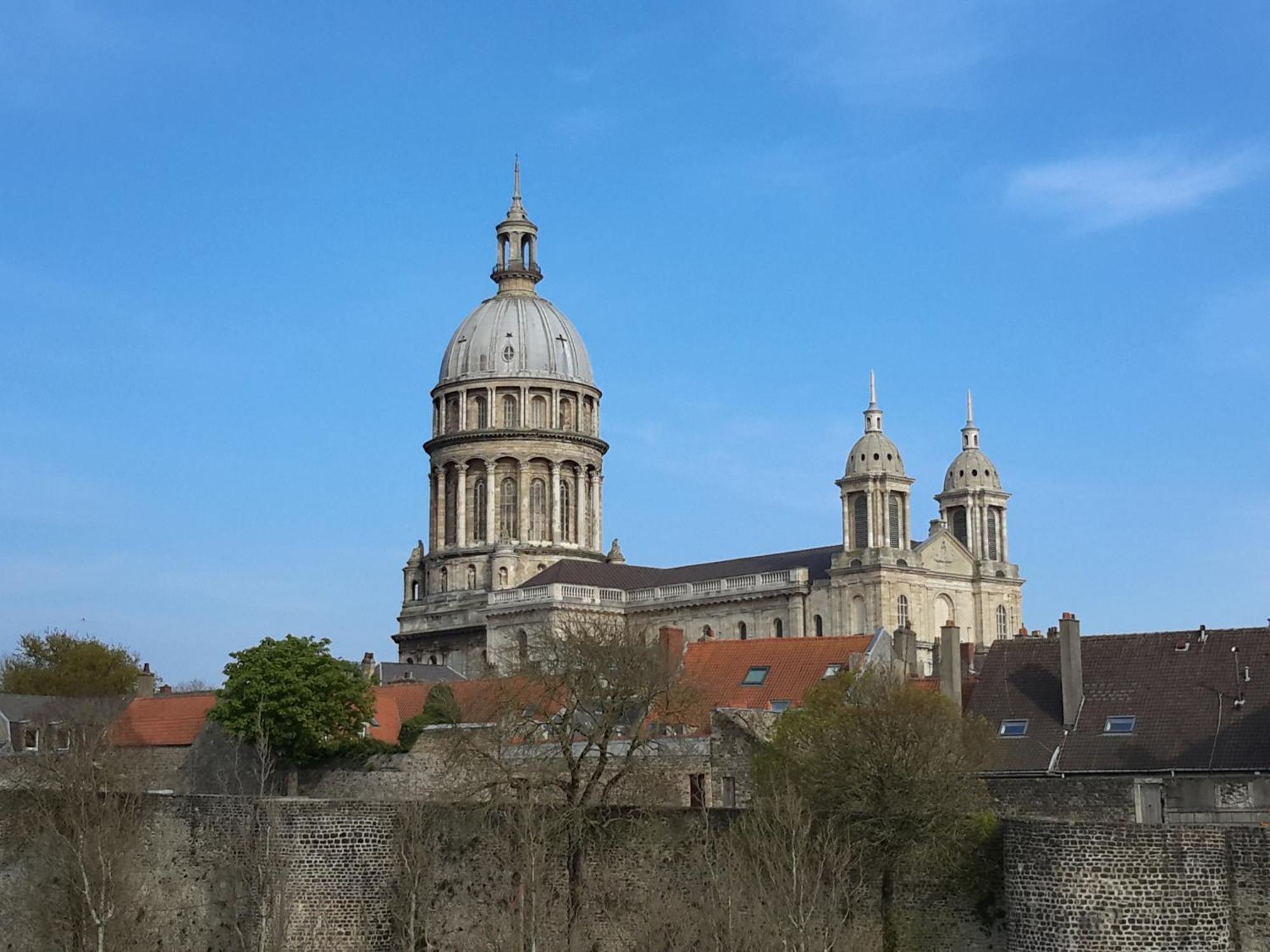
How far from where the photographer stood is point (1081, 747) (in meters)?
A: 50.6

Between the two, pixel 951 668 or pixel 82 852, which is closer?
pixel 82 852

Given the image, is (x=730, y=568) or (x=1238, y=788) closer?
(x=1238, y=788)

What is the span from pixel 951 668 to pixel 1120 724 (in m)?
6.51

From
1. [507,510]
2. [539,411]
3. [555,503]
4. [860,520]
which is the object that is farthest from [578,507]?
[860,520]

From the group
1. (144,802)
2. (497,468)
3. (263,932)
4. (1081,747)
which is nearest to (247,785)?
(144,802)

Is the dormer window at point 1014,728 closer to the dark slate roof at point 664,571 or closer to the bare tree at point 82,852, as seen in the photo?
the bare tree at point 82,852

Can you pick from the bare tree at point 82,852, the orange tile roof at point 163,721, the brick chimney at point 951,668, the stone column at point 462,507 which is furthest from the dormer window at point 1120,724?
the stone column at point 462,507

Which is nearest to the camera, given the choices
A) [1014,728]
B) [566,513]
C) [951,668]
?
[1014,728]

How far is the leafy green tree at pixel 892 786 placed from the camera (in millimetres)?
38562

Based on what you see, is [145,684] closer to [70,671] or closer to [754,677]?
[70,671]

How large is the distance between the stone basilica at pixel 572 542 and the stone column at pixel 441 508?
11cm

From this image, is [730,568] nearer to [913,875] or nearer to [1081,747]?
[1081,747]

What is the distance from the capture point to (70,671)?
98.1 metres

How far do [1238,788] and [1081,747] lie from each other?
771 centimetres
